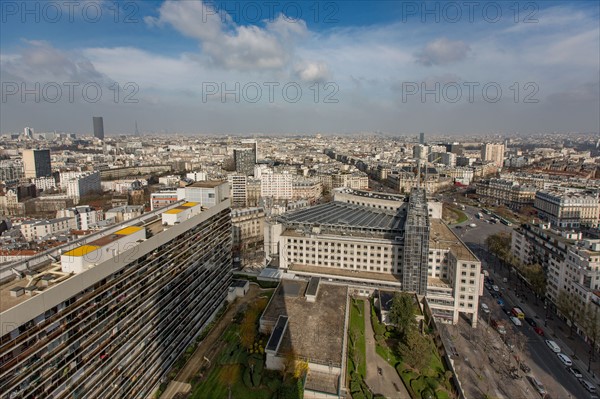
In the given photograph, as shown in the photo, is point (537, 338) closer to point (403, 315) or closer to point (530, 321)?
point (530, 321)

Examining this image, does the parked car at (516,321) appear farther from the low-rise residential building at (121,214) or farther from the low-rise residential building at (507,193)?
the low-rise residential building at (507,193)

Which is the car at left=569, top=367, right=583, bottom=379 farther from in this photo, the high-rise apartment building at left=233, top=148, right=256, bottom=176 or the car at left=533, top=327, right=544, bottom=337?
the high-rise apartment building at left=233, top=148, right=256, bottom=176

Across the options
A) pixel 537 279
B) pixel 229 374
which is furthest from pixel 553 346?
pixel 229 374

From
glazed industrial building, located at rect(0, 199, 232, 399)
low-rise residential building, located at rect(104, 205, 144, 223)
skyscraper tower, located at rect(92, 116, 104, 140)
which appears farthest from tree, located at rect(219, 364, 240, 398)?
skyscraper tower, located at rect(92, 116, 104, 140)

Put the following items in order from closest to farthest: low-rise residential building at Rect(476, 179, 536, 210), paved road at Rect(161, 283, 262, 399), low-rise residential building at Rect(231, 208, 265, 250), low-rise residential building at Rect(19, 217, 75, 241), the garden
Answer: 1. the garden
2. paved road at Rect(161, 283, 262, 399)
3. low-rise residential building at Rect(19, 217, 75, 241)
4. low-rise residential building at Rect(231, 208, 265, 250)
5. low-rise residential building at Rect(476, 179, 536, 210)

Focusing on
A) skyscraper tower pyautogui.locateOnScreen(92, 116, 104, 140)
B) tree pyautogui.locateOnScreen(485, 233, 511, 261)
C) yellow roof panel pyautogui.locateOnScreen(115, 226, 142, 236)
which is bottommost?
tree pyautogui.locateOnScreen(485, 233, 511, 261)

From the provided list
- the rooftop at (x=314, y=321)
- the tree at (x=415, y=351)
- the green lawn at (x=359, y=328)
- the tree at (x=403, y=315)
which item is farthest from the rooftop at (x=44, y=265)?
the tree at (x=403, y=315)

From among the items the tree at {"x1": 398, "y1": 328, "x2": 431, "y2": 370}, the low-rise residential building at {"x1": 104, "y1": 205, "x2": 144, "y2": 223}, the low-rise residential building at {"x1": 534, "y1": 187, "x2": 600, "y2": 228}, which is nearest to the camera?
the tree at {"x1": 398, "y1": 328, "x2": 431, "y2": 370}
